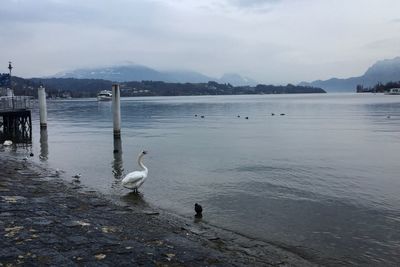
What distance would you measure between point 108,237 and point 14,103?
38.0 metres

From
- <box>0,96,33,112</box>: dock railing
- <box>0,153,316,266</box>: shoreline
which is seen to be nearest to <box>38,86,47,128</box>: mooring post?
<box>0,96,33,112</box>: dock railing

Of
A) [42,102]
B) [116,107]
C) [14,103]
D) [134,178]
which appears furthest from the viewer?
[42,102]

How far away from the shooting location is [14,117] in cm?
4431

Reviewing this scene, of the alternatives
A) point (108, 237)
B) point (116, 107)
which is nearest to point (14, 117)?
point (116, 107)

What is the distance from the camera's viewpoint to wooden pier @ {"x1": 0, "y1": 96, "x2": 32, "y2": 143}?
42812mm

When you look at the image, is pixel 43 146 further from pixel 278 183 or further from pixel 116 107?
pixel 278 183

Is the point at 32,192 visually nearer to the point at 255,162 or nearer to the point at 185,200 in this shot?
the point at 185,200

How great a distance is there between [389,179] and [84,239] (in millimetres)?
16732

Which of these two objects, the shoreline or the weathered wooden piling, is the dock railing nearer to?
the weathered wooden piling

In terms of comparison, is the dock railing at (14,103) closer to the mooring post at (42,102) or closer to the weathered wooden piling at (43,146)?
the mooring post at (42,102)

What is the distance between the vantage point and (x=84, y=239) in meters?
9.98

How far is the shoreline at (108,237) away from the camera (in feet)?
29.2

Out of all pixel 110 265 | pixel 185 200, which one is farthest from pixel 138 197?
pixel 110 265

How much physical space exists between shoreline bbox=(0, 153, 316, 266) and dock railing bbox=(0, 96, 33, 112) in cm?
2946
